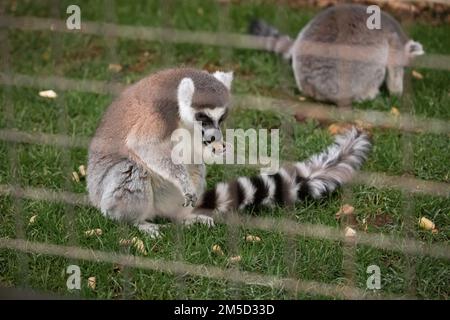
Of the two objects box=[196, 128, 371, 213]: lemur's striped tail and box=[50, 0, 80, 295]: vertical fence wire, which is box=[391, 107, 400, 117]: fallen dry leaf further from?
box=[50, 0, 80, 295]: vertical fence wire

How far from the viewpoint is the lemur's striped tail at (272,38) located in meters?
5.39

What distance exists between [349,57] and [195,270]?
2.44m

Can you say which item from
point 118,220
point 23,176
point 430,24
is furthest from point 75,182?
point 430,24

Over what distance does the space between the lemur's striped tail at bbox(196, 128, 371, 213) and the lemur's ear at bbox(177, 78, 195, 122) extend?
436 millimetres

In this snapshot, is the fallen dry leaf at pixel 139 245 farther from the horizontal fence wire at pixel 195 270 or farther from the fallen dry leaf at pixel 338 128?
the fallen dry leaf at pixel 338 128

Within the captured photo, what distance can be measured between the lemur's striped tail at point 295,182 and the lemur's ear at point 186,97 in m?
0.44

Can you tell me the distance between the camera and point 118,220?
3486mm

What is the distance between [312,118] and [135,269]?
77.6 inches

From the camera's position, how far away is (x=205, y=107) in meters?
3.23

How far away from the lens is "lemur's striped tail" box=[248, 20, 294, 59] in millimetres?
5391

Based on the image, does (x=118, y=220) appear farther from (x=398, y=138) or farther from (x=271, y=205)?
(x=398, y=138)

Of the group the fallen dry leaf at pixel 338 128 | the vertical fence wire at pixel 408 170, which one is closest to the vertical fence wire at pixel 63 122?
the vertical fence wire at pixel 408 170
